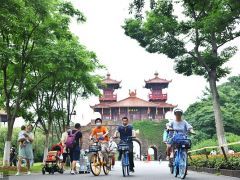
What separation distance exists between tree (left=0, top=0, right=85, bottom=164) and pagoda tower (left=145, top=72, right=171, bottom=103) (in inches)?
1626

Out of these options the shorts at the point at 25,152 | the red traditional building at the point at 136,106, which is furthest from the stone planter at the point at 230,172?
the red traditional building at the point at 136,106

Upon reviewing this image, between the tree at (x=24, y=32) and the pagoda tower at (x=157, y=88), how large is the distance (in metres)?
41.3

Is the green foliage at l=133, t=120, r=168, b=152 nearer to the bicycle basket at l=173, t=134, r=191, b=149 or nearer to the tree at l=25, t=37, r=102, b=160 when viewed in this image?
the tree at l=25, t=37, r=102, b=160

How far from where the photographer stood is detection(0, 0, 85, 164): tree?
12.3m

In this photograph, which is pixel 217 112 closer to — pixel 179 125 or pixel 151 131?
pixel 179 125

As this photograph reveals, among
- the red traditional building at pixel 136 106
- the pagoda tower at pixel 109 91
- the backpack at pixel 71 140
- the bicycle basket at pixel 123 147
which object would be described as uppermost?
the pagoda tower at pixel 109 91

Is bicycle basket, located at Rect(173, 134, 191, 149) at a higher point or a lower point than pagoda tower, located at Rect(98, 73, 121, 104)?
lower

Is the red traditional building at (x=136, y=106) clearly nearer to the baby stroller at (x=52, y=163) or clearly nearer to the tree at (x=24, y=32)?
the tree at (x=24, y=32)

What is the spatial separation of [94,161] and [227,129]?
35828mm

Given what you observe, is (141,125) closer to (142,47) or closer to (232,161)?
(142,47)

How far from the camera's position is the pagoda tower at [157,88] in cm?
5966

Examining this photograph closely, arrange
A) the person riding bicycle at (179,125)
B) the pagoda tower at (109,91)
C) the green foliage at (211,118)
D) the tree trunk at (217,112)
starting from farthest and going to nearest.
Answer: the pagoda tower at (109,91) < the green foliage at (211,118) < the tree trunk at (217,112) < the person riding bicycle at (179,125)

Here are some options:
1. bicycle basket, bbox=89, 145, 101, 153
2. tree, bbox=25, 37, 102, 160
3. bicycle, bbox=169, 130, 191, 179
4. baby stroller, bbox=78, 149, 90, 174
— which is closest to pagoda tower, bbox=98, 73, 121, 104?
tree, bbox=25, 37, 102, 160

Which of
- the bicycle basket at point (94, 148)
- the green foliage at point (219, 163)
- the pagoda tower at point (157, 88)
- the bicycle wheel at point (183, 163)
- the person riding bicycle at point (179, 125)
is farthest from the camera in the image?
the pagoda tower at point (157, 88)
